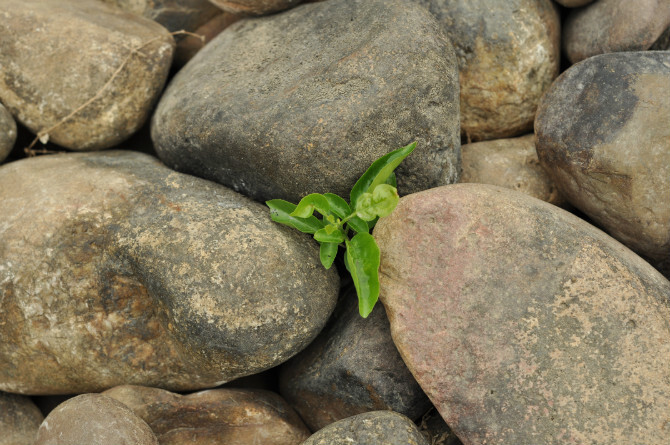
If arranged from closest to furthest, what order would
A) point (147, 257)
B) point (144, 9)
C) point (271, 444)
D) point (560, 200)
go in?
point (147, 257) → point (271, 444) → point (560, 200) → point (144, 9)

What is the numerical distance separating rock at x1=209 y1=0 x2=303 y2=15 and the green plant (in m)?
1.03

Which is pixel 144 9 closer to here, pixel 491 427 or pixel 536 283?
pixel 536 283

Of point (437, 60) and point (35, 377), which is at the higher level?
point (437, 60)

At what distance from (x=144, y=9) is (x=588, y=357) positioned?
2662mm

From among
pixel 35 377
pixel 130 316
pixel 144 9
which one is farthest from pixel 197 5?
pixel 35 377

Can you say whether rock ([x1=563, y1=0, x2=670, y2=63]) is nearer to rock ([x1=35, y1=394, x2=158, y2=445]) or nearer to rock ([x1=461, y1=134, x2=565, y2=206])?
rock ([x1=461, y1=134, x2=565, y2=206])

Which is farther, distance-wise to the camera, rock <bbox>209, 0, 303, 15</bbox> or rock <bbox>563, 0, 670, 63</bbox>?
rock <bbox>209, 0, 303, 15</bbox>

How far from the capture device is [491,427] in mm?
2205

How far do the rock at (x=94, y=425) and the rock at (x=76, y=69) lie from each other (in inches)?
50.8

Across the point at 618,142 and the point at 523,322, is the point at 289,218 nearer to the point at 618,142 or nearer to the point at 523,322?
the point at 523,322

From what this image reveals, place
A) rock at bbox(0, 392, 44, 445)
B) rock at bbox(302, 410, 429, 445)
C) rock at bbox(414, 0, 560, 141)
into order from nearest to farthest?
1. rock at bbox(302, 410, 429, 445)
2. rock at bbox(0, 392, 44, 445)
3. rock at bbox(414, 0, 560, 141)

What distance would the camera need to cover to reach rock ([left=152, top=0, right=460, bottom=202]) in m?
2.43

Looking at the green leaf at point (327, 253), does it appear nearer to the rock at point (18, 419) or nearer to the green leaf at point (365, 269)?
the green leaf at point (365, 269)

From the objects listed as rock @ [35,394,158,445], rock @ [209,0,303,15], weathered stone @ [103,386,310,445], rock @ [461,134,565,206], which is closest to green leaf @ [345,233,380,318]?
weathered stone @ [103,386,310,445]
